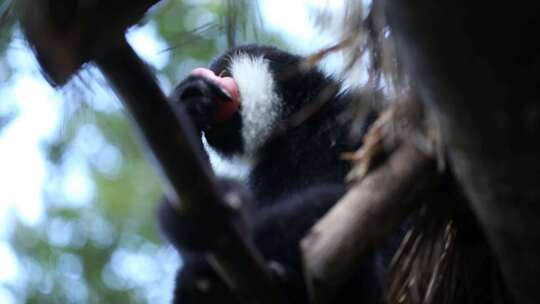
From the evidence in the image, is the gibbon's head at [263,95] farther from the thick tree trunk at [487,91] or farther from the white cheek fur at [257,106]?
the thick tree trunk at [487,91]

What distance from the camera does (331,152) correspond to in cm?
279

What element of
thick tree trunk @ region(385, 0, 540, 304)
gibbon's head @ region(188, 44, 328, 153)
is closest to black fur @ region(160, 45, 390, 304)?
gibbon's head @ region(188, 44, 328, 153)

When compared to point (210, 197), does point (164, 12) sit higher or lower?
higher

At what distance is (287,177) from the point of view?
9.51ft

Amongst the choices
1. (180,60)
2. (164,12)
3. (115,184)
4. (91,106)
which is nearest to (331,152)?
(164,12)

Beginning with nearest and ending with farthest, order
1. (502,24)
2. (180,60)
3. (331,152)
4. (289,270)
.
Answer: (502,24) < (289,270) < (331,152) < (180,60)

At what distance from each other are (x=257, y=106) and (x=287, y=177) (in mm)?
A: 408

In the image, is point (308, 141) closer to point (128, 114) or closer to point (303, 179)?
point (303, 179)

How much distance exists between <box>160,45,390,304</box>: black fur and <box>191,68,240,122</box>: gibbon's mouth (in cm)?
5

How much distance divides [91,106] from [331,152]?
1229mm

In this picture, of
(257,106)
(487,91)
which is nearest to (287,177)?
(257,106)

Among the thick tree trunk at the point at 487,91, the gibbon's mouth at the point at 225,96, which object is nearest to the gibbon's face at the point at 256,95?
the gibbon's mouth at the point at 225,96

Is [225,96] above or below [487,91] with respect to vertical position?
above

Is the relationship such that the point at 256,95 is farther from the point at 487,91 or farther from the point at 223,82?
the point at 487,91
